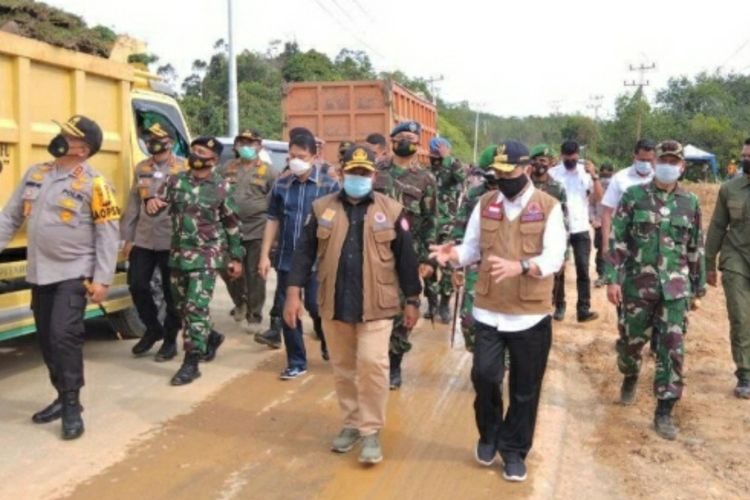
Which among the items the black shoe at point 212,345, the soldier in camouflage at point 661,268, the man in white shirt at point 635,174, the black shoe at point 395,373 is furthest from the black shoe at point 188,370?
the man in white shirt at point 635,174

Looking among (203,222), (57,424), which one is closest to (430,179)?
(203,222)

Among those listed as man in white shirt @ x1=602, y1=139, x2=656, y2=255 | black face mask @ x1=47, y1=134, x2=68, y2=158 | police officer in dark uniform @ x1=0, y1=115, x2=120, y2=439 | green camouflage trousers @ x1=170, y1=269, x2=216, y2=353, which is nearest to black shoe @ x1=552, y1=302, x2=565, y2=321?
man in white shirt @ x1=602, y1=139, x2=656, y2=255

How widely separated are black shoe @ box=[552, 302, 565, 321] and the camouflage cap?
144 inches

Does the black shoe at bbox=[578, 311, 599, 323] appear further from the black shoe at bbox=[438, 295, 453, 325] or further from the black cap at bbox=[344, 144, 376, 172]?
the black cap at bbox=[344, 144, 376, 172]

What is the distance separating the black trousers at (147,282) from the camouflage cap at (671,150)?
3819mm

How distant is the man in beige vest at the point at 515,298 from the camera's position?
408 cm

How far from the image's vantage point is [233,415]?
5215 millimetres

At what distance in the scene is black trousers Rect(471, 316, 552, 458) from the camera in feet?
13.5

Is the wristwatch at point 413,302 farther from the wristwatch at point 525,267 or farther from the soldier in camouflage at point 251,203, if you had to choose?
the soldier in camouflage at point 251,203

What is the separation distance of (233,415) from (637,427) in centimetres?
269

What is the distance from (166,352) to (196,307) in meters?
0.96

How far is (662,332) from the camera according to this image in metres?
5.11

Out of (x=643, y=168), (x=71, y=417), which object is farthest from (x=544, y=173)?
(x=71, y=417)

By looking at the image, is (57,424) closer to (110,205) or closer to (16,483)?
(16,483)
